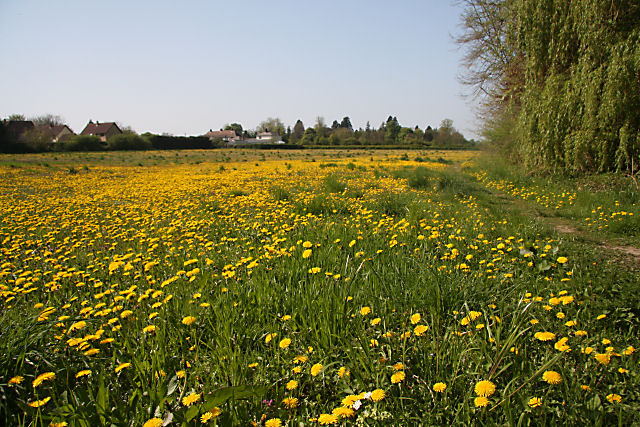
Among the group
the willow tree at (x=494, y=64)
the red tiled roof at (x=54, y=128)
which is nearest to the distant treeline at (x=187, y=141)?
the red tiled roof at (x=54, y=128)

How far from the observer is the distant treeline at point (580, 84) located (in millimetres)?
7066

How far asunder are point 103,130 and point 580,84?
289ft

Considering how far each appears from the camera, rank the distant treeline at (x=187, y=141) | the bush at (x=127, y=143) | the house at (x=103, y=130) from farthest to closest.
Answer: the house at (x=103, y=130) → the bush at (x=127, y=143) → the distant treeline at (x=187, y=141)

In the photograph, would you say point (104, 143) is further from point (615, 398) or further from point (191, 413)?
point (615, 398)

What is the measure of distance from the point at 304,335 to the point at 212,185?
392 inches

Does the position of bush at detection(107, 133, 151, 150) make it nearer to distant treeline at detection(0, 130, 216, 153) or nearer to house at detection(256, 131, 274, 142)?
distant treeline at detection(0, 130, 216, 153)

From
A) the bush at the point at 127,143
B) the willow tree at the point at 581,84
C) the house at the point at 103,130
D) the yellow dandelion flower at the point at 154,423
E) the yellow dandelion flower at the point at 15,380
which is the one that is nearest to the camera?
the yellow dandelion flower at the point at 154,423

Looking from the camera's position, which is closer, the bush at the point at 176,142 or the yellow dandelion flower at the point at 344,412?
the yellow dandelion flower at the point at 344,412

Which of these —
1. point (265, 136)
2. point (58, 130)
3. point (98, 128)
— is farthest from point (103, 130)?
point (265, 136)

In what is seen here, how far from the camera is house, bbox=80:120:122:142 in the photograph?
7319cm

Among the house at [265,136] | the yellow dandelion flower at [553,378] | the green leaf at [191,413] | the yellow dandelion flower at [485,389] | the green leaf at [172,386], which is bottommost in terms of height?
the green leaf at [172,386]

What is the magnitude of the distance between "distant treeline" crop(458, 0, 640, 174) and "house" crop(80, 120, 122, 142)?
83.3 metres

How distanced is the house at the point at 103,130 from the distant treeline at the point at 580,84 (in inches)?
3281

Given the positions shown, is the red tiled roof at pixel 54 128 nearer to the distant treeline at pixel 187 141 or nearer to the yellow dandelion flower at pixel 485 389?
the distant treeline at pixel 187 141
